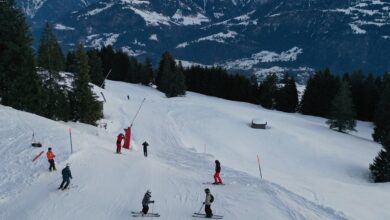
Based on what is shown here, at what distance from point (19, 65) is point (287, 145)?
33.2 m

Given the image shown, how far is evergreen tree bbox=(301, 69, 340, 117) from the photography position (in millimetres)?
92375

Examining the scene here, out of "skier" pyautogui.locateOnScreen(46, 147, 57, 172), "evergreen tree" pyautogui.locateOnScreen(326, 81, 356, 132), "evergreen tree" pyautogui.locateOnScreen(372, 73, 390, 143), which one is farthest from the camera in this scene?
"evergreen tree" pyautogui.locateOnScreen(326, 81, 356, 132)

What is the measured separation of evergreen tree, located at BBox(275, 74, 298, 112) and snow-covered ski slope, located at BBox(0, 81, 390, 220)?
36.4 metres

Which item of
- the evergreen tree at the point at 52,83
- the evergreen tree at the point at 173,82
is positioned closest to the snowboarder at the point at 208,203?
the evergreen tree at the point at 52,83

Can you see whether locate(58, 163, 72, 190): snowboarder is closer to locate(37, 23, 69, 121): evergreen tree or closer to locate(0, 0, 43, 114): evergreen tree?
locate(0, 0, 43, 114): evergreen tree

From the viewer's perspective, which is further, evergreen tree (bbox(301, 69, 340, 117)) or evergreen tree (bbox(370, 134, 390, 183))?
evergreen tree (bbox(301, 69, 340, 117))

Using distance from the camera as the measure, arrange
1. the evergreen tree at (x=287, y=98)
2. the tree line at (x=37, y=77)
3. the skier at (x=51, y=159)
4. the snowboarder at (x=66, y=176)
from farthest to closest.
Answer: the evergreen tree at (x=287, y=98), the tree line at (x=37, y=77), the skier at (x=51, y=159), the snowboarder at (x=66, y=176)

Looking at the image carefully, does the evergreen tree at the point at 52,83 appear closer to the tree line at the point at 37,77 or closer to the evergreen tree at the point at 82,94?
the tree line at the point at 37,77

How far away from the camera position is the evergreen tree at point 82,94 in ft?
177

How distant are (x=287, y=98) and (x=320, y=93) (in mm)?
7070

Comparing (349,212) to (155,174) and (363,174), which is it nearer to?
(155,174)

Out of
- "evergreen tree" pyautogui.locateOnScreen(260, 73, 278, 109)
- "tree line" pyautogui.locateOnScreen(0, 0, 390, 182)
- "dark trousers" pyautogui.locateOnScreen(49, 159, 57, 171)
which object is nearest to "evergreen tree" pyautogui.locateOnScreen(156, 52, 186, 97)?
"tree line" pyautogui.locateOnScreen(0, 0, 390, 182)

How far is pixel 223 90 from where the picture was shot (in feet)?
363

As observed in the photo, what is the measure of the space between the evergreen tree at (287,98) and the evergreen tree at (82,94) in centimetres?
5148
